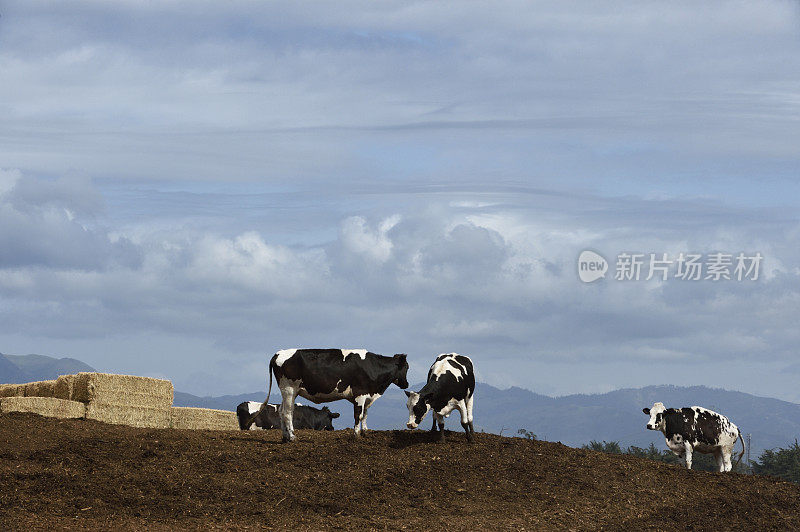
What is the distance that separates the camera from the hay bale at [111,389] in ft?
93.6

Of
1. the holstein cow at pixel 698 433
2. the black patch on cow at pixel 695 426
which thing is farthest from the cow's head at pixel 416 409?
the black patch on cow at pixel 695 426

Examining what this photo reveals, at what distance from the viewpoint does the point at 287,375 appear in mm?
23844

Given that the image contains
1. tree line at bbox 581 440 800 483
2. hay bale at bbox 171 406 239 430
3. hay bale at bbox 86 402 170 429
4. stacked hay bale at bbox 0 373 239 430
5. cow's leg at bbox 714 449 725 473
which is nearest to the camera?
stacked hay bale at bbox 0 373 239 430

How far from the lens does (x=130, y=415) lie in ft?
96.0

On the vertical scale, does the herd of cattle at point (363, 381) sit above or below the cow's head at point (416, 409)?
above

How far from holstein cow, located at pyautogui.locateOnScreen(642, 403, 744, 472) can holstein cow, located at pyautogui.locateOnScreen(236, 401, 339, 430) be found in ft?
42.5

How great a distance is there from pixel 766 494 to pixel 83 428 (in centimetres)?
1774

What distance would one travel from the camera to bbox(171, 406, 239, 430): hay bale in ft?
102

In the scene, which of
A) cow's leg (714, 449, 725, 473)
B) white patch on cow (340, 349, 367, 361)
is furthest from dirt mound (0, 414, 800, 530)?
cow's leg (714, 449, 725, 473)

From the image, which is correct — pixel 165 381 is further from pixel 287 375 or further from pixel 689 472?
pixel 689 472

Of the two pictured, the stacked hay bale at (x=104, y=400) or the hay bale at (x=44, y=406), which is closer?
the hay bale at (x=44, y=406)

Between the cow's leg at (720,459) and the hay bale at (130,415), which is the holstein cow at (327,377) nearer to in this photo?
the hay bale at (130,415)

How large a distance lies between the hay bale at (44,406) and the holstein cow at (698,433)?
17370mm

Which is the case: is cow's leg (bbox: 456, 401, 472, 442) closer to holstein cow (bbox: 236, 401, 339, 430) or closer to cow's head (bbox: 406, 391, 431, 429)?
cow's head (bbox: 406, 391, 431, 429)
